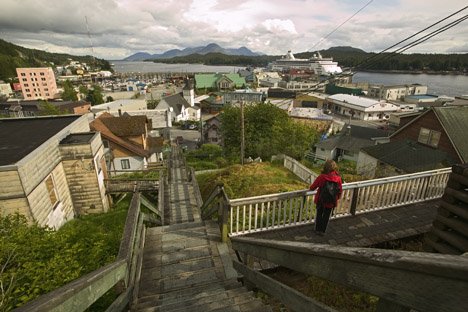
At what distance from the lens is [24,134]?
535 inches

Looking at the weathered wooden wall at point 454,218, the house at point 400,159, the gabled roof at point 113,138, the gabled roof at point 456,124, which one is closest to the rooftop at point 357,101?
the house at point 400,159

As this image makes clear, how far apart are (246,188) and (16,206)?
8962 mm

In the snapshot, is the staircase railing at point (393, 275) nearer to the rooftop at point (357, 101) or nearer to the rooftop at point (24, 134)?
the rooftop at point (24, 134)

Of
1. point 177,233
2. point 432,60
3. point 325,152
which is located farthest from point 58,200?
point 432,60

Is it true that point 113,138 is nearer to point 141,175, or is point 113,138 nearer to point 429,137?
point 141,175

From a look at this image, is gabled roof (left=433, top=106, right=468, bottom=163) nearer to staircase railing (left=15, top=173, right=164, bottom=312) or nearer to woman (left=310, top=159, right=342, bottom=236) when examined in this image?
woman (left=310, top=159, right=342, bottom=236)

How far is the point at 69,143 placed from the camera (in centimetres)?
1301

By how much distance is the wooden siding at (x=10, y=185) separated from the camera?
895 centimetres

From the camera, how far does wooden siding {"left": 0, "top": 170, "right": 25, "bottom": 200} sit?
8.95m

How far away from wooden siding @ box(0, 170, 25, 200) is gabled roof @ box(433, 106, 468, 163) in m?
24.3

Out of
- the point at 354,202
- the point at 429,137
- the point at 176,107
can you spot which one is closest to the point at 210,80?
the point at 176,107

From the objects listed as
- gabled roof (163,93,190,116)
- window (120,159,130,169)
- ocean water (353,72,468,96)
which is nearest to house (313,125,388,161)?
window (120,159,130,169)

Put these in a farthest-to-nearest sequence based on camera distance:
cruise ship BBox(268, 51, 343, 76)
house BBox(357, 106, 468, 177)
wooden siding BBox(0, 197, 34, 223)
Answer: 1. cruise ship BBox(268, 51, 343, 76)
2. house BBox(357, 106, 468, 177)
3. wooden siding BBox(0, 197, 34, 223)

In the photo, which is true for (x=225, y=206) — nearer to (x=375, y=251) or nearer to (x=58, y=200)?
(x=375, y=251)
